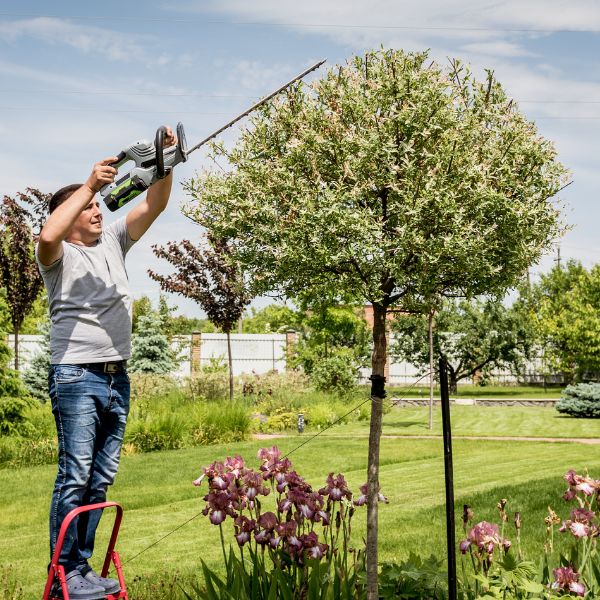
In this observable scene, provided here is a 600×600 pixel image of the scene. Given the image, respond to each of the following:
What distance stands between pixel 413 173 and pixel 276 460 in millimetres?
1502

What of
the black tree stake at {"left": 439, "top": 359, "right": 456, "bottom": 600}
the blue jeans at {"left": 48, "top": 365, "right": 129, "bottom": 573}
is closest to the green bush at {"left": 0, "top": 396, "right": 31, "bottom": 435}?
the blue jeans at {"left": 48, "top": 365, "right": 129, "bottom": 573}

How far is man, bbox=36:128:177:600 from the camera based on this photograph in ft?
11.0

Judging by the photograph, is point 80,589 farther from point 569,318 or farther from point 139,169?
point 569,318

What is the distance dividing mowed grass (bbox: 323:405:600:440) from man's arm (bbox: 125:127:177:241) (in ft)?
40.0

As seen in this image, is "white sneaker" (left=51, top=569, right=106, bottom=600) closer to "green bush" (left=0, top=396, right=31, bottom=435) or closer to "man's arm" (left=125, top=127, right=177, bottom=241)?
"man's arm" (left=125, top=127, right=177, bottom=241)

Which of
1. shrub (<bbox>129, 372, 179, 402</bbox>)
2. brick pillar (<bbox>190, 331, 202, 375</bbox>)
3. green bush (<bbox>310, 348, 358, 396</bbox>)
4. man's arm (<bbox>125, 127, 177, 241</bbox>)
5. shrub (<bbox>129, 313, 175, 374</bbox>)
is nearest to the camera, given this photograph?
man's arm (<bbox>125, 127, 177, 241</bbox>)

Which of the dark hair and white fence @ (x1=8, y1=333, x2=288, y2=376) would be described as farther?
white fence @ (x1=8, y1=333, x2=288, y2=376)

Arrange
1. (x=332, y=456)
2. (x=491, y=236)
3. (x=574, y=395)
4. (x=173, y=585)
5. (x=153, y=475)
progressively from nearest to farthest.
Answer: (x=491, y=236), (x=173, y=585), (x=153, y=475), (x=332, y=456), (x=574, y=395)

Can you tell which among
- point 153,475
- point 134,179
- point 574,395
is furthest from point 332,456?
point 574,395

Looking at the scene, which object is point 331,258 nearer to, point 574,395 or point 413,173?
point 413,173

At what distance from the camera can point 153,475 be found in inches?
415

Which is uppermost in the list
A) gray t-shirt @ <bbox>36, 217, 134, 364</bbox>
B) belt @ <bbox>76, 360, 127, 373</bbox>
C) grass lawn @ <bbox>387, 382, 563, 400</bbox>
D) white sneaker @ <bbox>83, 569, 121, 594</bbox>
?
gray t-shirt @ <bbox>36, 217, 134, 364</bbox>

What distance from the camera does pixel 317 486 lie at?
937 centimetres

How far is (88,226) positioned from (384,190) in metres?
1.35
